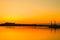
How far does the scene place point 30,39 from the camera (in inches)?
224

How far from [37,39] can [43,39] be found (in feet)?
0.69

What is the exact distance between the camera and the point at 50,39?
593cm

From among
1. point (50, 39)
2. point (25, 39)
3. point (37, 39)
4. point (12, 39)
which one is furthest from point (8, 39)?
point (50, 39)

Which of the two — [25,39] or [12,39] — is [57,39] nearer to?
[25,39]

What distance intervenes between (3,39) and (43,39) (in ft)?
4.41

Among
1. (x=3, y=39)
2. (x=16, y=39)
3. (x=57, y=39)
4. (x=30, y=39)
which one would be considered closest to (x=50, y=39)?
(x=57, y=39)

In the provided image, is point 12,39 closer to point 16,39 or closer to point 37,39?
point 16,39

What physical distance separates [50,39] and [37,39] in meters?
0.54

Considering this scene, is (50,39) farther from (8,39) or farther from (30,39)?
(8,39)

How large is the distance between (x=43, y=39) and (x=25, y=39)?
2.00 feet

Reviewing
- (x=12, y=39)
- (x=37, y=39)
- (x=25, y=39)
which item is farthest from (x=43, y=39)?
(x=12, y=39)

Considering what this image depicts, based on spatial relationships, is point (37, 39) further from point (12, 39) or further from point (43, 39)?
point (12, 39)

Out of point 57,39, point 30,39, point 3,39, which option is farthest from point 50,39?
point 3,39

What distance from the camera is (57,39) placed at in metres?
5.84
